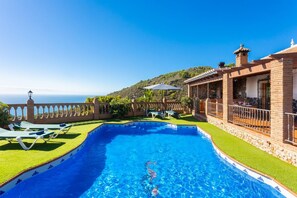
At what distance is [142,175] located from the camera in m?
5.87

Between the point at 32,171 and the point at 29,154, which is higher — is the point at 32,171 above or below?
below

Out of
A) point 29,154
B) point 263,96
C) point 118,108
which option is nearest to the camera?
point 29,154

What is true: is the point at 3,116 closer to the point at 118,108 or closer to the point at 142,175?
the point at 118,108

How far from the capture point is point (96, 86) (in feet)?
200

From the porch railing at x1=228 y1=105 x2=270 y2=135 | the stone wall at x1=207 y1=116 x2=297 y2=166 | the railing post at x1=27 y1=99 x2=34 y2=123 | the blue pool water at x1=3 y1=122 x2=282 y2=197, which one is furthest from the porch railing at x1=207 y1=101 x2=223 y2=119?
the railing post at x1=27 y1=99 x2=34 y2=123

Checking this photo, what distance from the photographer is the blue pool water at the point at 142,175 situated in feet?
15.8

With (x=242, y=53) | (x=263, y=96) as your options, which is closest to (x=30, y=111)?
(x=242, y=53)

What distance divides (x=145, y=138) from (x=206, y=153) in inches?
157

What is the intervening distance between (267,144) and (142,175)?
4.98 metres

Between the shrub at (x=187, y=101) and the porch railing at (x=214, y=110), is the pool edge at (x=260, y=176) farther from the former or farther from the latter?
the shrub at (x=187, y=101)

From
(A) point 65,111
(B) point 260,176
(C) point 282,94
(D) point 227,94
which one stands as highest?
(D) point 227,94

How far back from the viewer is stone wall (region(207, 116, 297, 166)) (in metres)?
5.75

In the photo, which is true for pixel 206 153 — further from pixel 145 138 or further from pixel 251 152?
pixel 145 138

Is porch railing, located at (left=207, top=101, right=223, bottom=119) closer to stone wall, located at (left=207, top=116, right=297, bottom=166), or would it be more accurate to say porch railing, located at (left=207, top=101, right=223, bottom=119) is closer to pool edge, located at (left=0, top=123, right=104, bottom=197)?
stone wall, located at (left=207, top=116, right=297, bottom=166)
